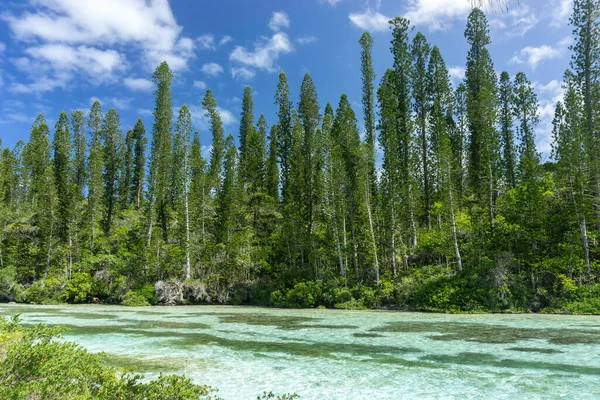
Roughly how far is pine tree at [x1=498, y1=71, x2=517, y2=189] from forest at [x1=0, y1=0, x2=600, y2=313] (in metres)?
0.13

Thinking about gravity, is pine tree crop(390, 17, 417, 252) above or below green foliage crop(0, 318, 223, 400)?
above

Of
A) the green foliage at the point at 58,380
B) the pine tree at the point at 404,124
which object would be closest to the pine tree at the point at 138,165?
the pine tree at the point at 404,124

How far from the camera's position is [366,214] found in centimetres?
2592

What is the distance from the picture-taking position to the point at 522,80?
3419 centimetres

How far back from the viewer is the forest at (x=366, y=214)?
19.6m

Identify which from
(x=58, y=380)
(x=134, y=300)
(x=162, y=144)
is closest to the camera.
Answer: (x=58, y=380)

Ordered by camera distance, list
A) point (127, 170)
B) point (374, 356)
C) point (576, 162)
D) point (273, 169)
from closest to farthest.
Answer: point (374, 356)
point (576, 162)
point (273, 169)
point (127, 170)

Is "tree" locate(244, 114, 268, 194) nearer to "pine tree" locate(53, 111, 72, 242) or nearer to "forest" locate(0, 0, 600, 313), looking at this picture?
"forest" locate(0, 0, 600, 313)

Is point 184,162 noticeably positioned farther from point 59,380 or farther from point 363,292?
point 59,380

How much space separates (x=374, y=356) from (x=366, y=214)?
693 inches

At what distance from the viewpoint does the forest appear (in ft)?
64.3

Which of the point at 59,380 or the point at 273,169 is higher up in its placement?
the point at 273,169

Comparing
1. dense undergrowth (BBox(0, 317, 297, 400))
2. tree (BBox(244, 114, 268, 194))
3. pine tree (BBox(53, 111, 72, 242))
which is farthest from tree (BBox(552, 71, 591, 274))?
pine tree (BBox(53, 111, 72, 242))

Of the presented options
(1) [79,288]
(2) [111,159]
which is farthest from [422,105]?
(2) [111,159]
